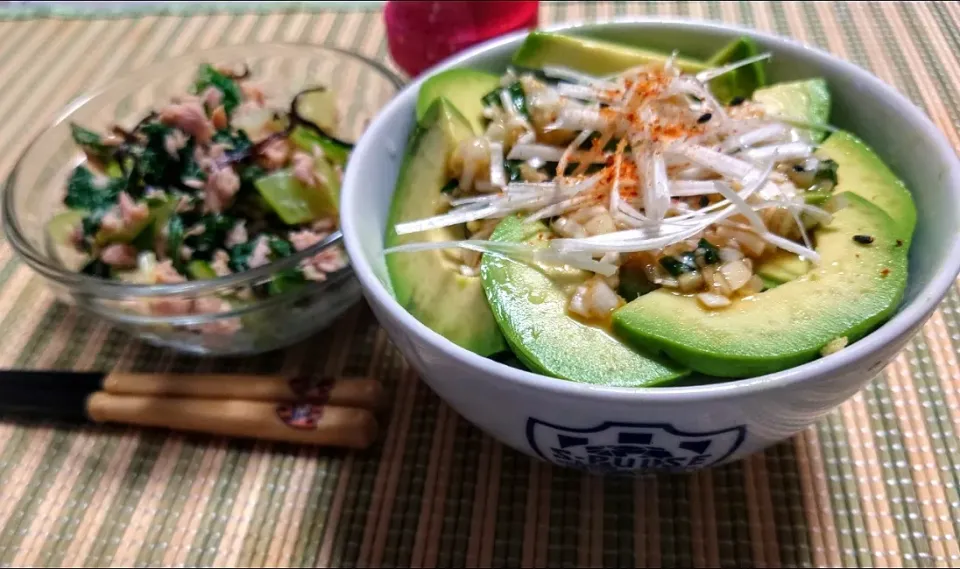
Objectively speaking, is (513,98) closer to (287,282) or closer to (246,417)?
(287,282)

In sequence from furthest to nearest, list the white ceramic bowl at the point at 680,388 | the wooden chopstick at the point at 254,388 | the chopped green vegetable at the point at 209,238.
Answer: the chopped green vegetable at the point at 209,238 → the wooden chopstick at the point at 254,388 → the white ceramic bowl at the point at 680,388

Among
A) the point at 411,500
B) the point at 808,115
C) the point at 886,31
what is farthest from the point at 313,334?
the point at 886,31

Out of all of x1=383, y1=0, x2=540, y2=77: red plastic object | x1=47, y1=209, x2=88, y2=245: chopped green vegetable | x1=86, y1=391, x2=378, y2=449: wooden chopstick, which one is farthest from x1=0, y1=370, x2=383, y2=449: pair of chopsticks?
x1=383, y1=0, x2=540, y2=77: red plastic object

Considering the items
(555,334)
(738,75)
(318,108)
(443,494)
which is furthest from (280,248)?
(738,75)

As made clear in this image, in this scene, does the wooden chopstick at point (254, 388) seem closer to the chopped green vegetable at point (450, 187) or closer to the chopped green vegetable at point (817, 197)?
the chopped green vegetable at point (450, 187)

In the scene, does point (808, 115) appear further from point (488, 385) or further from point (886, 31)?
point (886, 31)

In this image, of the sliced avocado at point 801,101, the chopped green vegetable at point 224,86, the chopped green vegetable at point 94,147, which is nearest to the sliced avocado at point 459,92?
the sliced avocado at point 801,101

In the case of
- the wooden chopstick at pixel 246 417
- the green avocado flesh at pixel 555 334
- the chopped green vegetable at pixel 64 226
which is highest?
the green avocado flesh at pixel 555 334
